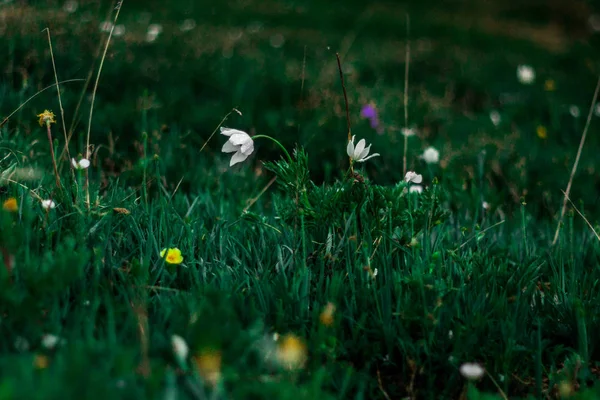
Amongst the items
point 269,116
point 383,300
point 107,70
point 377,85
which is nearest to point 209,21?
point 377,85

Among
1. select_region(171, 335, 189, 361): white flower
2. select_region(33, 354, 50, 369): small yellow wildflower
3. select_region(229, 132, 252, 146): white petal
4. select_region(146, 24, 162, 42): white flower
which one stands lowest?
select_region(146, 24, 162, 42): white flower

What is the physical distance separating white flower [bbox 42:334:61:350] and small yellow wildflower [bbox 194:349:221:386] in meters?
0.33

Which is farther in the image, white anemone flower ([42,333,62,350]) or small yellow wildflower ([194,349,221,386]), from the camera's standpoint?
white anemone flower ([42,333,62,350])

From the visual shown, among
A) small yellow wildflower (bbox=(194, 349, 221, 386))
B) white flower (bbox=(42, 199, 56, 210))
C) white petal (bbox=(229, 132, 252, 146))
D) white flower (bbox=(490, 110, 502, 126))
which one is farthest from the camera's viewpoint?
white flower (bbox=(490, 110, 502, 126))

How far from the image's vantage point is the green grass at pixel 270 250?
1.52 m

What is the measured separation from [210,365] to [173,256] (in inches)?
29.4

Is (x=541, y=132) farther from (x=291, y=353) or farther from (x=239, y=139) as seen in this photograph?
(x=291, y=353)

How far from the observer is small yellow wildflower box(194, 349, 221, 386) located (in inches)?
52.2

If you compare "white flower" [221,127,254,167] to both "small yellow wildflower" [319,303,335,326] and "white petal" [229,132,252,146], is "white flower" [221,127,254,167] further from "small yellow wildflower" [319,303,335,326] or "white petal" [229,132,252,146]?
"small yellow wildflower" [319,303,335,326]

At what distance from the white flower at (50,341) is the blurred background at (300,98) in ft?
3.87

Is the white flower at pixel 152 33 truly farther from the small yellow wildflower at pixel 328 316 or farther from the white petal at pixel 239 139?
the small yellow wildflower at pixel 328 316

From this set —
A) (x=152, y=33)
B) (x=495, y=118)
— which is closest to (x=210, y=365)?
(x=495, y=118)

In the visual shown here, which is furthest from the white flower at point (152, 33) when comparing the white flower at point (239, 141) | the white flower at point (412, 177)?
the white flower at point (412, 177)

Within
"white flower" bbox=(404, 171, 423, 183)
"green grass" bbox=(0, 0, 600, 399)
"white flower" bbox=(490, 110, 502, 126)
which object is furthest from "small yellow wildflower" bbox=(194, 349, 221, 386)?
"white flower" bbox=(490, 110, 502, 126)
